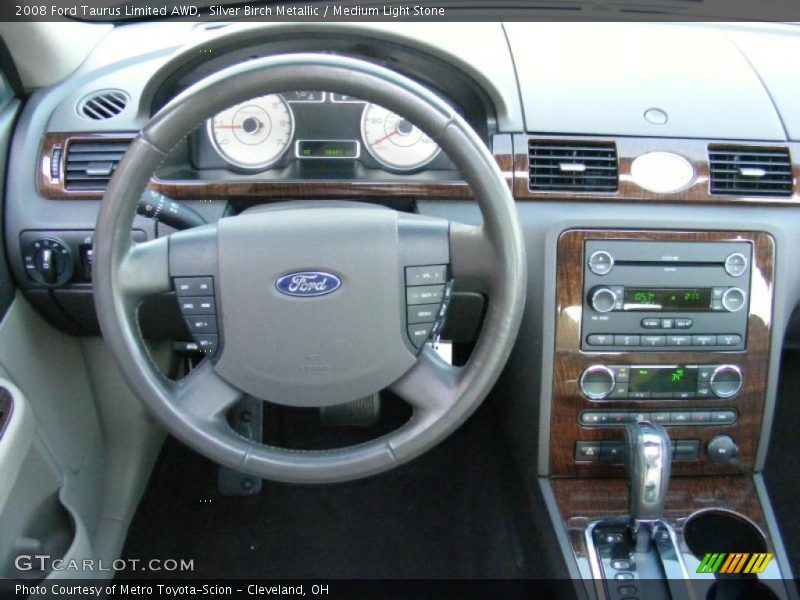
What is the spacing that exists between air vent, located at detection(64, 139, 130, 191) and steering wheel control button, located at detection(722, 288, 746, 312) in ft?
4.21

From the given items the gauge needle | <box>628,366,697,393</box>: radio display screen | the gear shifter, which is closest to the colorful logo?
the gear shifter

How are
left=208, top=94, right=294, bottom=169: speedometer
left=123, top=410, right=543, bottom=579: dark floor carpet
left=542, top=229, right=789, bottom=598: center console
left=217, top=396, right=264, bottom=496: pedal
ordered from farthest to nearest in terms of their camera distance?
1. left=123, top=410, right=543, bottom=579: dark floor carpet
2. left=217, top=396, right=264, bottom=496: pedal
3. left=208, top=94, right=294, bottom=169: speedometer
4. left=542, top=229, right=789, bottom=598: center console

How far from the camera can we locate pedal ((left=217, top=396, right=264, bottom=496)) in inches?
76.9

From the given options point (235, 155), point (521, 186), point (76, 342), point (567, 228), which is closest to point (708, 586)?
point (567, 228)

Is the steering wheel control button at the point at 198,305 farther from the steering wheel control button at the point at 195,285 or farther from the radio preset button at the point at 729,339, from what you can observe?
the radio preset button at the point at 729,339

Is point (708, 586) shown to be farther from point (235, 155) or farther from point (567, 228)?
point (235, 155)

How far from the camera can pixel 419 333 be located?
1273mm

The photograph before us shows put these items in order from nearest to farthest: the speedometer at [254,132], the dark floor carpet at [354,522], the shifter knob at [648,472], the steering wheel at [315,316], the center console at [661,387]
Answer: the steering wheel at [315,316], the shifter knob at [648,472], the center console at [661,387], the speedometer at [254,132], the dark floor carpet at [354,522]

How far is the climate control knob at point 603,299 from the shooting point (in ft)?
5.28

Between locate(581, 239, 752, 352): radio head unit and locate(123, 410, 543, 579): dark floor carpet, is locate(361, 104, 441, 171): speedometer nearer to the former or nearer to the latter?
locate(581, 239, 752, 352): radio head unit

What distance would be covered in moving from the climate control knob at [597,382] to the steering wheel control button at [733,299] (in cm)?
27

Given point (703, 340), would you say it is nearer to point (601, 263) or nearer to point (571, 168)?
point (601, 263)

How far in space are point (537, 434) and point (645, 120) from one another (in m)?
0.70

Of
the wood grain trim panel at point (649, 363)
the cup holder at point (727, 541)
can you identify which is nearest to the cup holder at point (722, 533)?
the cup holder at point (727, 541)
